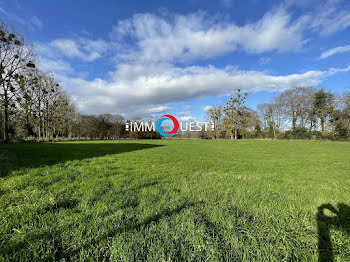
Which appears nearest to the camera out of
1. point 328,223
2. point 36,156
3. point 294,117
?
point 328,223

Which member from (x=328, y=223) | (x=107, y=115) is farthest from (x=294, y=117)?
(x=107, y=115)

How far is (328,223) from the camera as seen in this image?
2006 mm

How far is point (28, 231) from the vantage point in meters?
1.68

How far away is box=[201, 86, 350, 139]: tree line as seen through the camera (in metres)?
25.0

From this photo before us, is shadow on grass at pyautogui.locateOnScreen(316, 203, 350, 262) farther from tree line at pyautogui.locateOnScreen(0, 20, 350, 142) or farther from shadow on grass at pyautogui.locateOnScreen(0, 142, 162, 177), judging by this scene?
tree line at pyautogui.locateOnScreen(0, 20, 350, 142)

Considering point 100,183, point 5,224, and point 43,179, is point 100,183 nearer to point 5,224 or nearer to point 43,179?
point 43,179

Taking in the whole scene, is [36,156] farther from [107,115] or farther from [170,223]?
[107,115]

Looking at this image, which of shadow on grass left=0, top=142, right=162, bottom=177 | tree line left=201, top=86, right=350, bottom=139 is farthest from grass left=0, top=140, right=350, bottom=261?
tree line left=201, top=86, right=350, bottom=139

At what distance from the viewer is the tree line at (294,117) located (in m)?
25.0

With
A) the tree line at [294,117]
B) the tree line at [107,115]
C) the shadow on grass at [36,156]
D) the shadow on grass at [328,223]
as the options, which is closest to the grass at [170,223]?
the shadow on grass at [328,223]

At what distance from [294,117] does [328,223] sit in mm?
34505

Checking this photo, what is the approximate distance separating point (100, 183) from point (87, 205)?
118 cm

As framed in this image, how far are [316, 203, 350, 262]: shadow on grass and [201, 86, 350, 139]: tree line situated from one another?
31.5 metres

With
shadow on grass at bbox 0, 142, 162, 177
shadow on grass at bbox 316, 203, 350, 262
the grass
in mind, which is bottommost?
shadow on grass at bbox 316, 203, 350, 262
